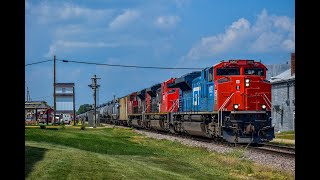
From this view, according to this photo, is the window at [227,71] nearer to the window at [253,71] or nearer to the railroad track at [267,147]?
the window at [253,71]

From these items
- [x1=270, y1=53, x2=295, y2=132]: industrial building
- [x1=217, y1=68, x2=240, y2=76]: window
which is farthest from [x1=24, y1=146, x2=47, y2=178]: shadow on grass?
[x1=270, y1=53, x2=295, y2=132]: industrial building

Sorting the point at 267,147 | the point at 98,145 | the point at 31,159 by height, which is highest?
the point at 31,159

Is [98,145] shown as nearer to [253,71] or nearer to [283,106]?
[253,71]

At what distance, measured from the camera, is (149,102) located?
4559 centimetres

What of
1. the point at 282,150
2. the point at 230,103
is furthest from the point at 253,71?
the point at 282,150

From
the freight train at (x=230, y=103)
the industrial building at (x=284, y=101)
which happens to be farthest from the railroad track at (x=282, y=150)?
the industrial building at (x=284, y=101)

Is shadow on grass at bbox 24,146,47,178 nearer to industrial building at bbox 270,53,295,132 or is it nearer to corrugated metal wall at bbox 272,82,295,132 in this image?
industrial building at bbox 270,53,295,132

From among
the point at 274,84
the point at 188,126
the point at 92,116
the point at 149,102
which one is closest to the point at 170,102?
the point at 188,126

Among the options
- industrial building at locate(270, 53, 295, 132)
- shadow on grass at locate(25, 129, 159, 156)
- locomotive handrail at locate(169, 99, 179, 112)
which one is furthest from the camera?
industrial building at locate(270, 53, 295, 132)

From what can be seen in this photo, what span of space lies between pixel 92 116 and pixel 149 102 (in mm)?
15286
